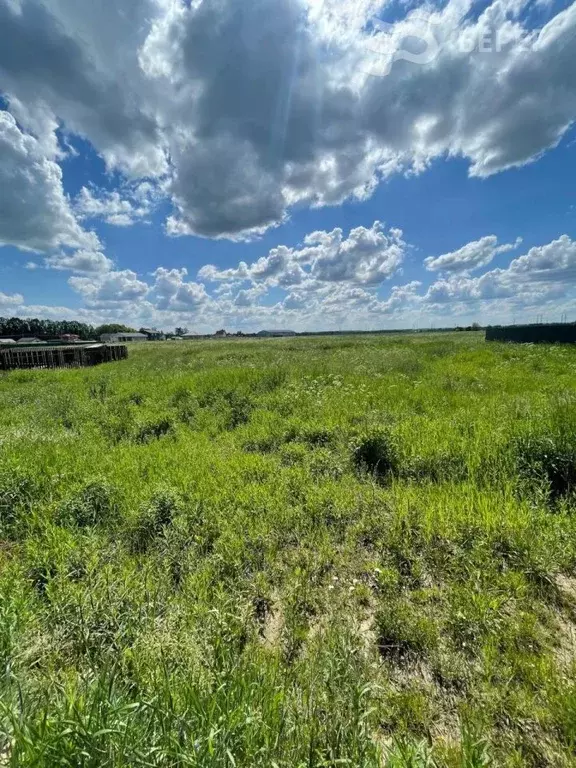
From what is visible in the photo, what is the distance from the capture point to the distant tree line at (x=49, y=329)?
102 meters

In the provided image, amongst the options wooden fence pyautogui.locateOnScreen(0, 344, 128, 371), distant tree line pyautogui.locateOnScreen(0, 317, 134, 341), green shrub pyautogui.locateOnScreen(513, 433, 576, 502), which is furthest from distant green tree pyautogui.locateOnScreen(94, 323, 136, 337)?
green shrub pyautogui.locateOnScreen(513, 433, 576, 502)

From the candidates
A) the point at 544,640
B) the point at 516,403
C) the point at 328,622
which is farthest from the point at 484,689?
the point at 516,403

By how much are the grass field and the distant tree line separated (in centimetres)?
11893

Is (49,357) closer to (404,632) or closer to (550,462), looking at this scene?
(404,632)

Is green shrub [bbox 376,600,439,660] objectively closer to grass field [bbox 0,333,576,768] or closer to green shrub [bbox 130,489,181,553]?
grass field [bbox 0,333,576,768]

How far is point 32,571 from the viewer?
3.27 meters

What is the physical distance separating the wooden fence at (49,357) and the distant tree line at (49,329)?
305 feet

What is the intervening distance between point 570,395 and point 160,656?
911 cm

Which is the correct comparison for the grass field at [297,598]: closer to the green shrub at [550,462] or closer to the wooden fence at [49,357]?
the green shrub at [550,462]

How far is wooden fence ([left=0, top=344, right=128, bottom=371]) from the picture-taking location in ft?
76.0

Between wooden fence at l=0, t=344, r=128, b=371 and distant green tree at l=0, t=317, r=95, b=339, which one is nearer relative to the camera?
wooden fence at l=0, t=344, r=128, b=371

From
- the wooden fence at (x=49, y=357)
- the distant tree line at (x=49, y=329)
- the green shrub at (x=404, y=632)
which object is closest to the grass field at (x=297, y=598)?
the green shrub at (x=404, y=632)

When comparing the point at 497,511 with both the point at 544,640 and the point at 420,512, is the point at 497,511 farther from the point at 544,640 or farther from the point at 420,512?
the point at 544,640

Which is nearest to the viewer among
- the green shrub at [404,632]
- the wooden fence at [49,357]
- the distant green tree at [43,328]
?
the green shrub at [404,632]
